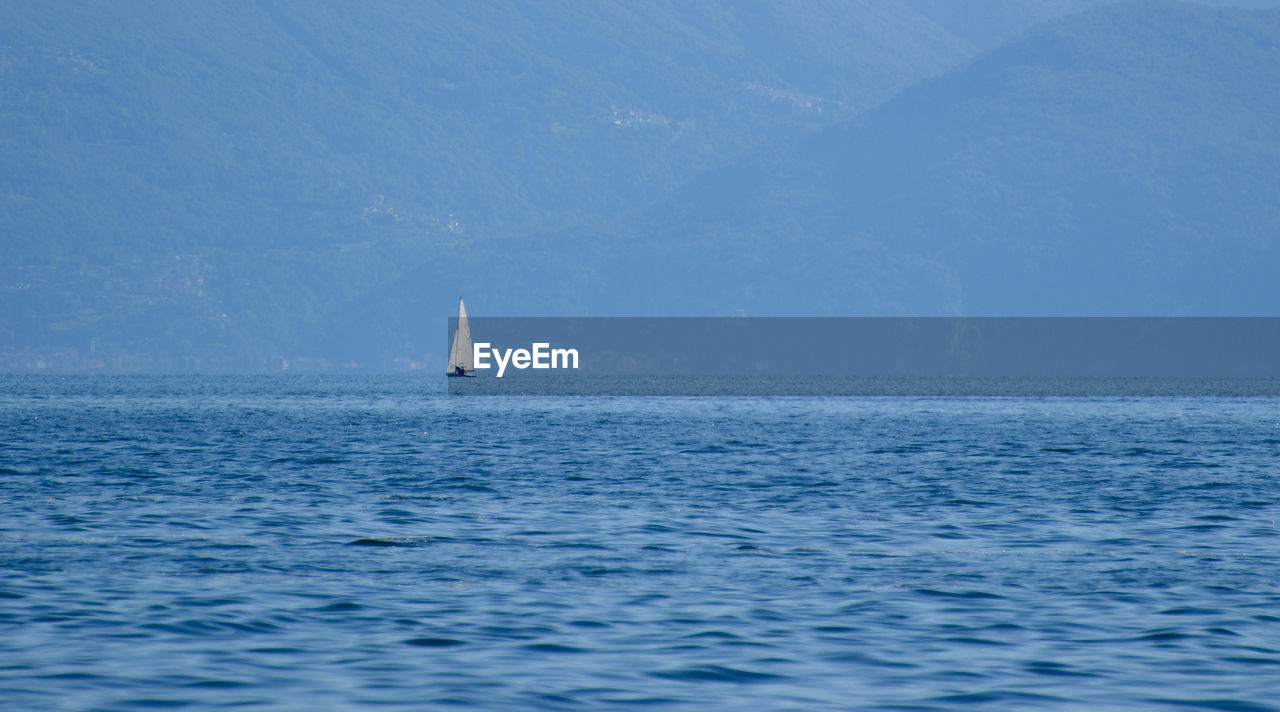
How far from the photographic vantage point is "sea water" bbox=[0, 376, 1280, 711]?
1584 centimetres

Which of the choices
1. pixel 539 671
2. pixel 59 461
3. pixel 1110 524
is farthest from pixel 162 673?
pixel 59 461

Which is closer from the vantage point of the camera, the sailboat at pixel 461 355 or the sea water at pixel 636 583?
the sea water at pixel 636 583

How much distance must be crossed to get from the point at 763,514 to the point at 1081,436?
3805 centimetres

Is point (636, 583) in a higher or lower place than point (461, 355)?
lower

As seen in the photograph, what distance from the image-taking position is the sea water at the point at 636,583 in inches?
624

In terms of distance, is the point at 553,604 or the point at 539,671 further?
the point at 553,604

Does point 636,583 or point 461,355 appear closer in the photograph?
point 636,583

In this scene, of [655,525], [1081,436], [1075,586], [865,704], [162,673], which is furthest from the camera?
[1081,436]

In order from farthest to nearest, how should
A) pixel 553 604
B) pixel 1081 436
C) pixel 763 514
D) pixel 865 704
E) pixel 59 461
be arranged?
pixel 1081 436, pixel 59 461, pixel 763 514, pixel 553 604, pixel 865 704

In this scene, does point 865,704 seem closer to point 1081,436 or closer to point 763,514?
point 763,514

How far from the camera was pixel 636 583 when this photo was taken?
21859 millimetres

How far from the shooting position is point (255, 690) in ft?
50.5

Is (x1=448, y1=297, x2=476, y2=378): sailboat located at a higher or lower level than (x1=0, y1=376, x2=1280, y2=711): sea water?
higher

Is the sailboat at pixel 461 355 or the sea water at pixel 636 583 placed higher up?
the sailboat at pixel 461 355
